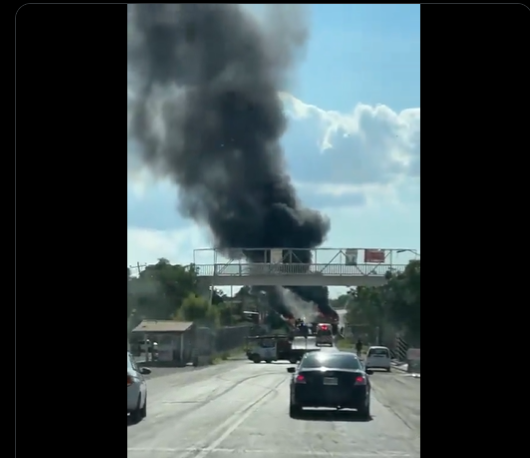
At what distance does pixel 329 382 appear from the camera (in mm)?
12234

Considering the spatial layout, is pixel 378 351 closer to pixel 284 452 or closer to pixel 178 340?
pixel 178 340

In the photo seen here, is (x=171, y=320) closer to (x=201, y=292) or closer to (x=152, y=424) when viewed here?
(x=201, y=292)

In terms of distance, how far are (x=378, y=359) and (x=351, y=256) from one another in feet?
9.35

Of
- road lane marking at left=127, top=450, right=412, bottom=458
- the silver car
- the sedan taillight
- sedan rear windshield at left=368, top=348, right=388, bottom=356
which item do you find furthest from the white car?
the silver car

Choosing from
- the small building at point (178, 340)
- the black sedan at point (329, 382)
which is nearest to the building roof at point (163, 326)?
the small building at point (178, 340)

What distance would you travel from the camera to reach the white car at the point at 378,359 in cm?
1052

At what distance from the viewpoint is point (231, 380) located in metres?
13.6

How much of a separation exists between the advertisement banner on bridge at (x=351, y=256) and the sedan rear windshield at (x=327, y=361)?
290 cm

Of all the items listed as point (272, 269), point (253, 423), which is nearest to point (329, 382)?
point (253, 423)

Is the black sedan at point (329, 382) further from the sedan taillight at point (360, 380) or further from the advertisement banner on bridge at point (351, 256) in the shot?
the advertisement banner on bridge at point (351, 256)
